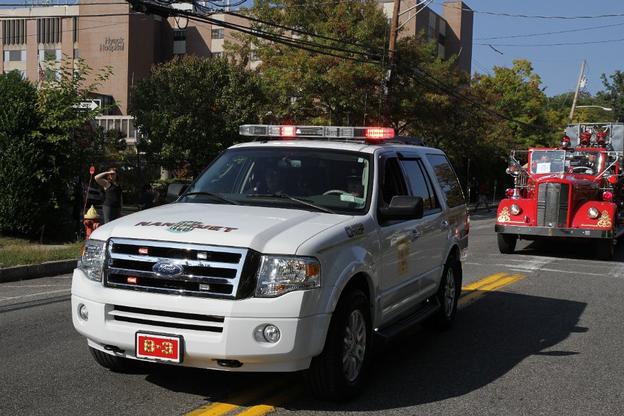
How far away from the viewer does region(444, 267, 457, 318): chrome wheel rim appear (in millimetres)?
7505

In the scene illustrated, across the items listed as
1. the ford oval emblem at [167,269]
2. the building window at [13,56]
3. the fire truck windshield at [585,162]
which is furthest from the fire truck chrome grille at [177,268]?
the building window at [13,56]

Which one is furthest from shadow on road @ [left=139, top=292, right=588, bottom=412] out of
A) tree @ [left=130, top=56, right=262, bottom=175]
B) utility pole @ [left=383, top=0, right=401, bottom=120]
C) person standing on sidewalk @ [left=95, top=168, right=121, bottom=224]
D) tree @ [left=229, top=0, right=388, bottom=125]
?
tree @ [left=130, top=56, right=262, bottom=175]

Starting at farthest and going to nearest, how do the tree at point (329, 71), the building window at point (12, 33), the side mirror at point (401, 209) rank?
the building window at point (12, 33), the tree at point (329, 71), the side mirror at point (401, 209)

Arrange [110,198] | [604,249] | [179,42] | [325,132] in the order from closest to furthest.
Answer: [325,132]
[110,198]
[604,249]
[179,42]

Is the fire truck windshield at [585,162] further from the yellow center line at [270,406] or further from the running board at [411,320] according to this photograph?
the yellow center line at [270,406]

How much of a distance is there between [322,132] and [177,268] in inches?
100.0

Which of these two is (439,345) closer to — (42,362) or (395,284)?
(395,284)

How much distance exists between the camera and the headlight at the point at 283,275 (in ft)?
14.3

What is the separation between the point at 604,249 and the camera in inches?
596

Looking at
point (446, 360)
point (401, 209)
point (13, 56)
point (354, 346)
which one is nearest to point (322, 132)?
point (401, 209)

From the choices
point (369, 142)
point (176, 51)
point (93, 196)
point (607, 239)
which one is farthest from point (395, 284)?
point (176, 51)

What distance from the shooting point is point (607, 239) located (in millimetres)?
14906

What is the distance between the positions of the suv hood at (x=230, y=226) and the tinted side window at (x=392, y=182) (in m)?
0.74

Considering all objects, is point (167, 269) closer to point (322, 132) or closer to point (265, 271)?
point (265, 271)
